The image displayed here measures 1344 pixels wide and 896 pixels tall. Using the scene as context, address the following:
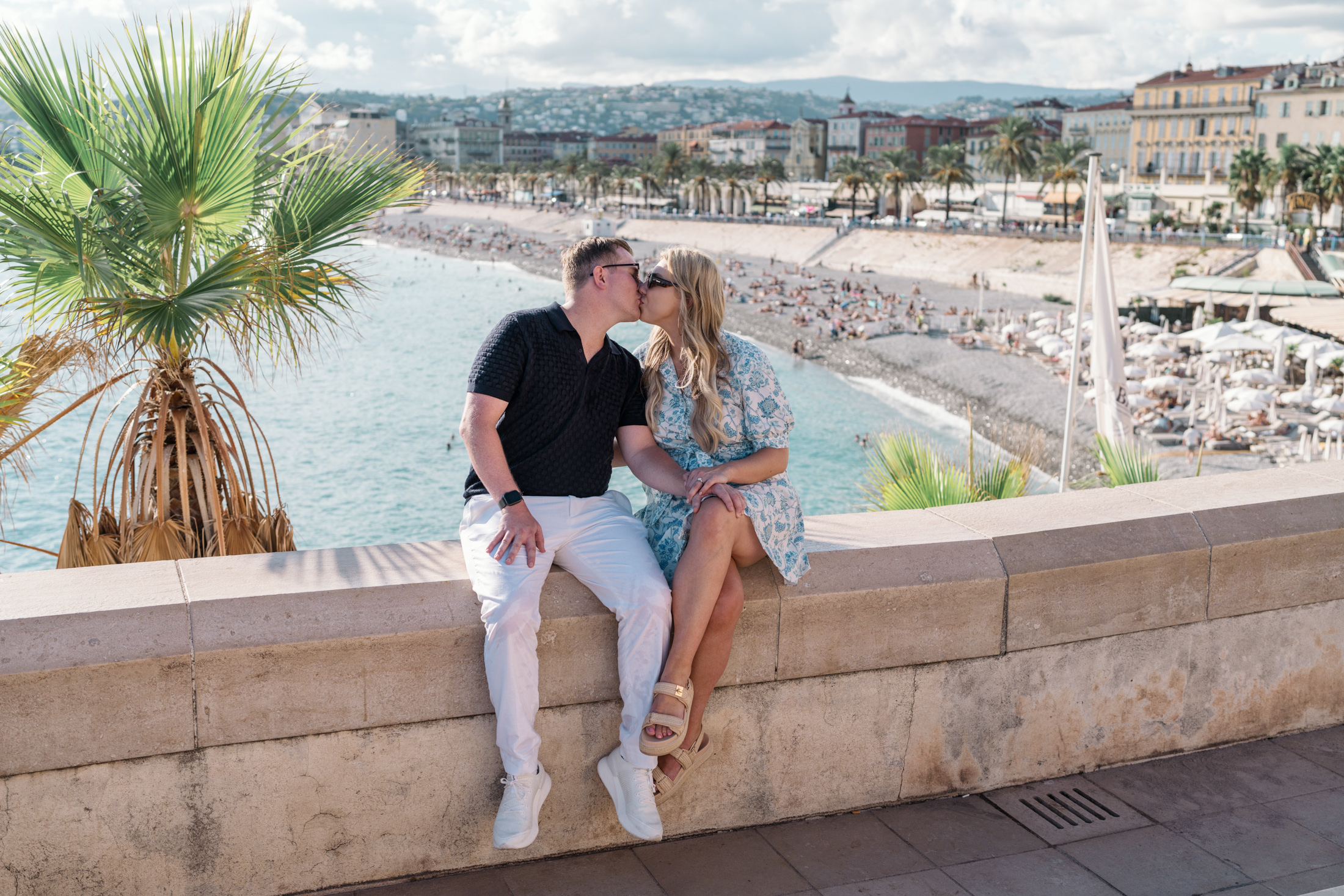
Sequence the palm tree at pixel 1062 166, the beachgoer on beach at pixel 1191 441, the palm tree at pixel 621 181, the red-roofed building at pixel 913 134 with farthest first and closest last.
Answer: the red-roofed building at pixel 913 134
the palm tree at pixel 621 181
the palm tree at pixel 1062 166
the beachgoer on beach at pixel 1191 441

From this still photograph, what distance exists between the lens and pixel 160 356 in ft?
13.4

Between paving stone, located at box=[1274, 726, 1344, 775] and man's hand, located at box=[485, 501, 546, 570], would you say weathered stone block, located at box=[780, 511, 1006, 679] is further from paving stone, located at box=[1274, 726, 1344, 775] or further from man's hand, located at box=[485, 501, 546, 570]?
paving stone, located at box=[1274, 726, 1344, 775]

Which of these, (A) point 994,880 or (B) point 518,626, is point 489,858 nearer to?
(B) point 518,626

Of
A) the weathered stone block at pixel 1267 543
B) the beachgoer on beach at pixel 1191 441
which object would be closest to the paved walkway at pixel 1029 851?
the weathered stone block at pixel 1267 543

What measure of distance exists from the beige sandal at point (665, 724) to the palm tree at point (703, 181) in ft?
310

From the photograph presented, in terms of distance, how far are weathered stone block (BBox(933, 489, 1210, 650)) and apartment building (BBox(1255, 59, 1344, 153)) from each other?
81.8m

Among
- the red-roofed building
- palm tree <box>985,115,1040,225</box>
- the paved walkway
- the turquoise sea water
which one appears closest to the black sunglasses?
the paved walkway

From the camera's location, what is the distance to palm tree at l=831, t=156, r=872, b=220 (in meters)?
78.6

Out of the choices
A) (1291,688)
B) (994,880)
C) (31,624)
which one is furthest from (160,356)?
(1291,688)

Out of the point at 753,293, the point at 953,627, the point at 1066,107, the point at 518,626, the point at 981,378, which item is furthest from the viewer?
the point at 1066,107

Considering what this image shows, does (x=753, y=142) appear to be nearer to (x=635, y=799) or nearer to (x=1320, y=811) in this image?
(x=1320, y=811)

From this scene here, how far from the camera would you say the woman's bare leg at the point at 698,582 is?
99.2 inches

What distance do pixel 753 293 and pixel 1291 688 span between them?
177ft

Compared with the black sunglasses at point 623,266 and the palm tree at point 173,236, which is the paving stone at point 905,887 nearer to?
the black sunglasses at point 623,266
